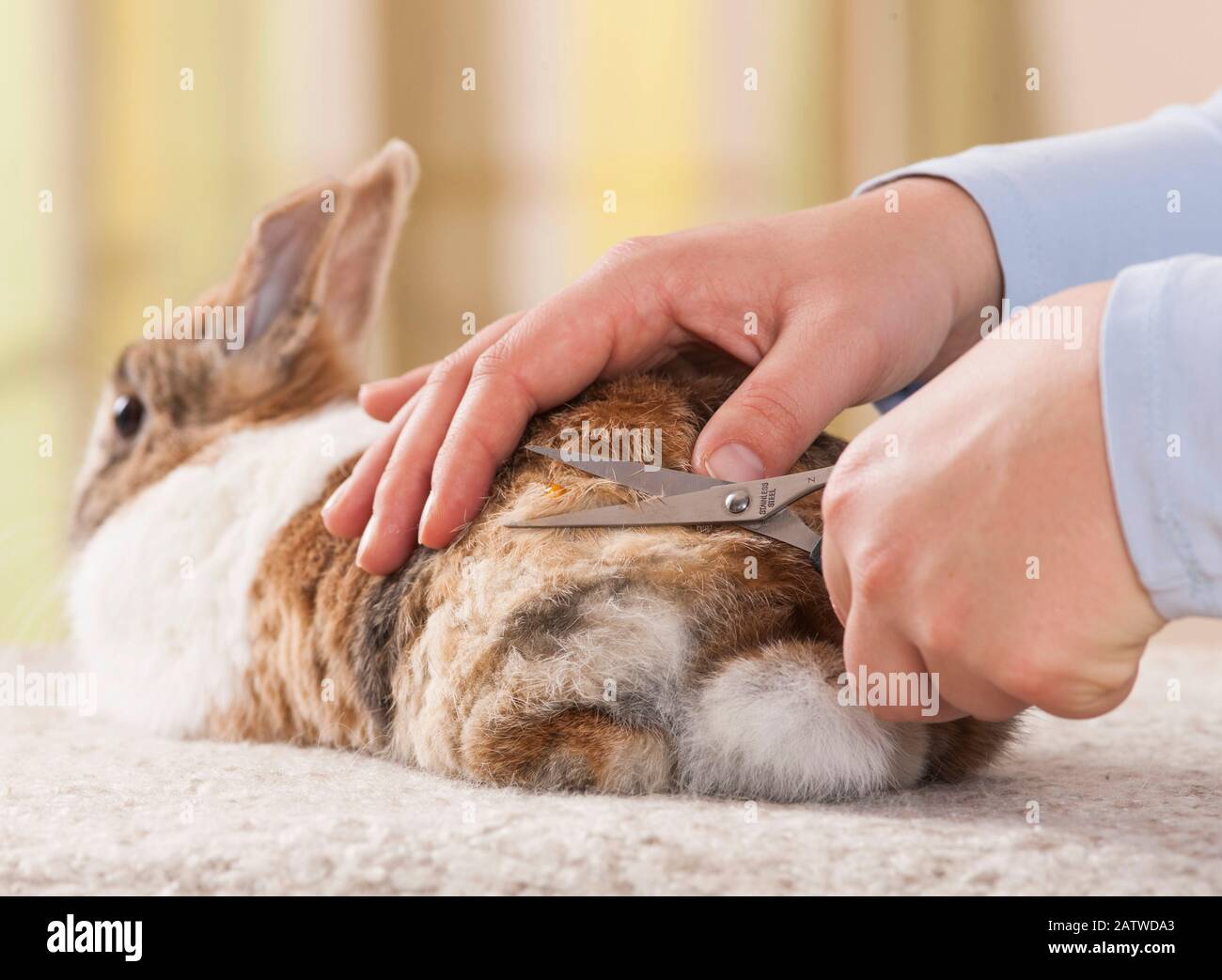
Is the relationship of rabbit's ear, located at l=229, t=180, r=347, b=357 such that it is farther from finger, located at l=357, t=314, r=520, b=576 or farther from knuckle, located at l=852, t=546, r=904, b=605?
knuckle, located at l=852, t=546, r=904, b=605

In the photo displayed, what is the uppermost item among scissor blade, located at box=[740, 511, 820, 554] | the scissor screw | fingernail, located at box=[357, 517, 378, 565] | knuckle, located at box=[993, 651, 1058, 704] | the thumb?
the thumb

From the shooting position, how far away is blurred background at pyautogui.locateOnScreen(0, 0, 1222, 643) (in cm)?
321

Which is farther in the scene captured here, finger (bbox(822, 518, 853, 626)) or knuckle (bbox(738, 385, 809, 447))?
knuckle (bbox(738, 385, 809, 447))

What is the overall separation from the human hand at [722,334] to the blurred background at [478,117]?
2145 millimetres

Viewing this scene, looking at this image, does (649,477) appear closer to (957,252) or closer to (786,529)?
(786,529)

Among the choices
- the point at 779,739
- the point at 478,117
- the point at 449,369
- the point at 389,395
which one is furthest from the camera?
the point at 478,117

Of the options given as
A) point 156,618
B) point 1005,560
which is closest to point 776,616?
point 1005,560

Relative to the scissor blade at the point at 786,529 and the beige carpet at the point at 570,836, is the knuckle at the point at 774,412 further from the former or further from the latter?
the beige carpet at the point at 570,836

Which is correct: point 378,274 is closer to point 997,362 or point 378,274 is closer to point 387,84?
point 997,362

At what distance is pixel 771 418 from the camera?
0.99 metres

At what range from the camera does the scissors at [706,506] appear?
3.05 feet

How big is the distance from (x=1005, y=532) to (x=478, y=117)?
2.87 metres

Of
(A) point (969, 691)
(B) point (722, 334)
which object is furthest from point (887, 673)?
(B) point (722, 334)

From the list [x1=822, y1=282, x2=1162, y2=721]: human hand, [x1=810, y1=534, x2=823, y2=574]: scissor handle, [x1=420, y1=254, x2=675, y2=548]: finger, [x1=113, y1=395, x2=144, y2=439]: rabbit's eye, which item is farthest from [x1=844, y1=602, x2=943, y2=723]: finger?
[x1=113, y1=395, x2=144, y2=439]: rabbit's eye
